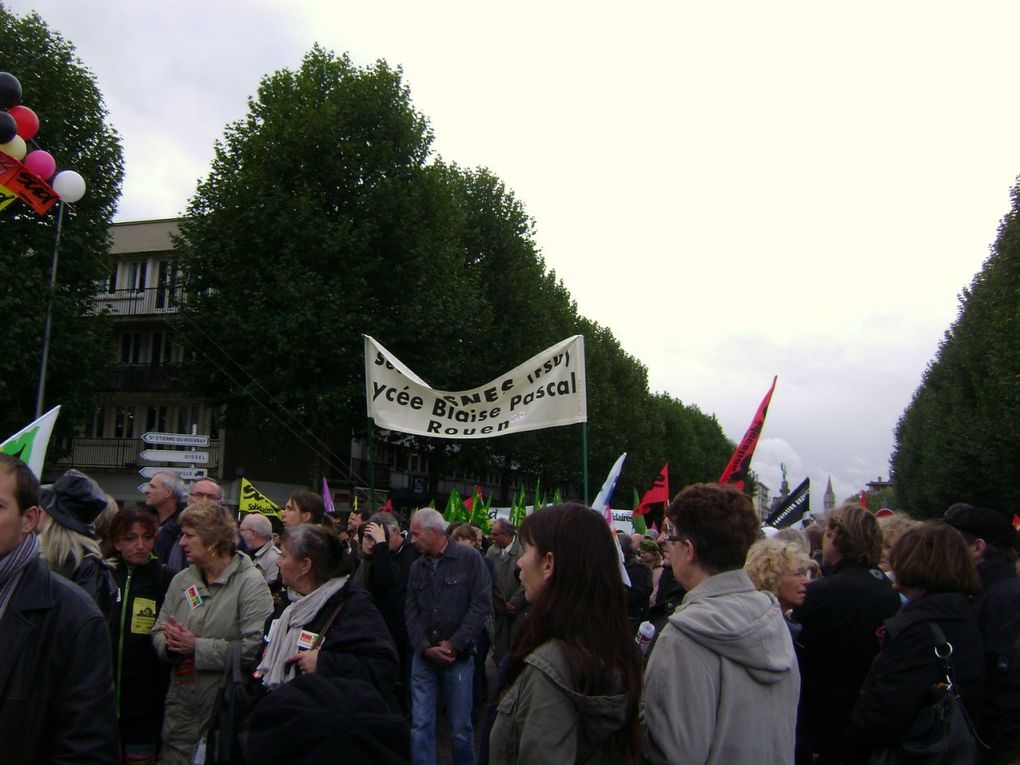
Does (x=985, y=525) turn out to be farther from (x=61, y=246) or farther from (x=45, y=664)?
(x=61, y=246)

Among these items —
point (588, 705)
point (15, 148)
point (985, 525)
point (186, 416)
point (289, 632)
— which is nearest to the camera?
point (588, 705)

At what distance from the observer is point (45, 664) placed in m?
2.61

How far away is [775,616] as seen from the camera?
290 cm

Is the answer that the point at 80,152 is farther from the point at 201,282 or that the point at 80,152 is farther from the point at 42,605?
the point at 42,605

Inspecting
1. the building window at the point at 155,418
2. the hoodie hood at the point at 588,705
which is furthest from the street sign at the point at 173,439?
the building window at the point at 155,418

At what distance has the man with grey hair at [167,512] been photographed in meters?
6.16

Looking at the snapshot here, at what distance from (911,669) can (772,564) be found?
2.93 feet

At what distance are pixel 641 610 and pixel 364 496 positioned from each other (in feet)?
80.9

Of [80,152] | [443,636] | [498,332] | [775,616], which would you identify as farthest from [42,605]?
[498,332]

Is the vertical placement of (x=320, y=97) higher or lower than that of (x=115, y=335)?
higher

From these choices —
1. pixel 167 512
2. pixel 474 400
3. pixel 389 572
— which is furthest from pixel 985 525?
pixel 474 400

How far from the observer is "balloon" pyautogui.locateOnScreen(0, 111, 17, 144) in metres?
8.72

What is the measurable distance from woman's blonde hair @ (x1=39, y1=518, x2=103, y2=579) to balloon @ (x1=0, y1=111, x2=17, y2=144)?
237 inches

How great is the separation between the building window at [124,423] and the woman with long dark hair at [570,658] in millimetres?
36487
